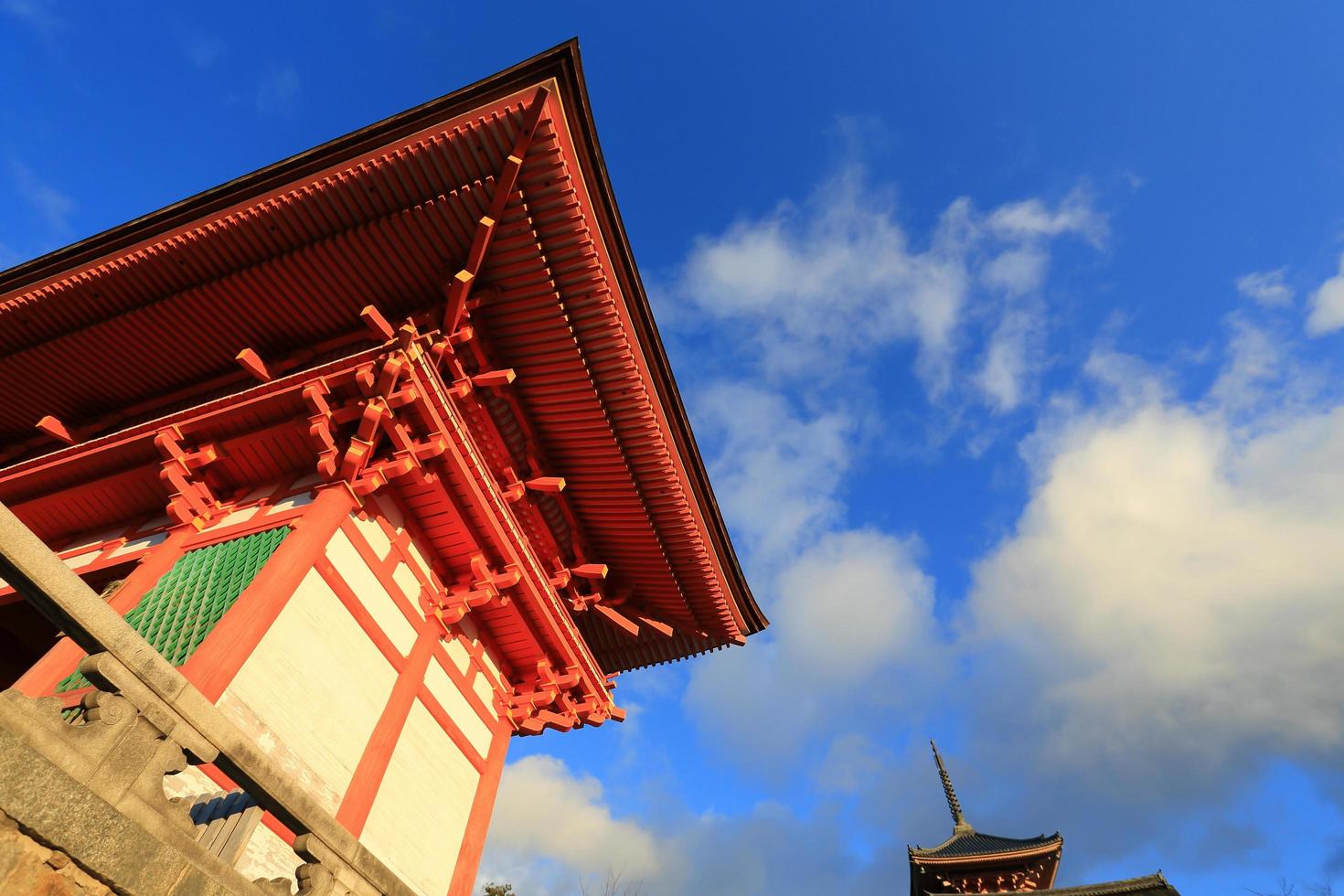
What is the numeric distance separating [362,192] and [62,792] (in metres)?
6.22

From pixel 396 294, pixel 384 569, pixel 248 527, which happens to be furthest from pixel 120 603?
pixel 396 294

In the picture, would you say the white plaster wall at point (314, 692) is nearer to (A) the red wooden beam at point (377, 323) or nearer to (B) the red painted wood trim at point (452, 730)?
(B) the red painted wood trim at point (452, 730)

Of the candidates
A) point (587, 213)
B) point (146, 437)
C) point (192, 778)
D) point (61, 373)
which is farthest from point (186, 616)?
point (587, 213)

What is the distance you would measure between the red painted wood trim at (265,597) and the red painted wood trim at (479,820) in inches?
163

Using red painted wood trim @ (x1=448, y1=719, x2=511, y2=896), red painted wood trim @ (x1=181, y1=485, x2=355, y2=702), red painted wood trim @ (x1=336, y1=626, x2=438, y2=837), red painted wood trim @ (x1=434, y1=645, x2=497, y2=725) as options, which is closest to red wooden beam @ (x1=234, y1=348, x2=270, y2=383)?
red painted wood trim @ (x1=181, y1=485, x2=355, y2=702)

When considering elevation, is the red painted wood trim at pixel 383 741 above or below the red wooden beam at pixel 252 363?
below

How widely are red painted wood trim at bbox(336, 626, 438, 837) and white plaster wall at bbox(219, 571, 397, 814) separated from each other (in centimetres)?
7

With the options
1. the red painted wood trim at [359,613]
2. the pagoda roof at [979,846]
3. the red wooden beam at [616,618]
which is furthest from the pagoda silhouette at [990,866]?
the red painted wood trim at [359,613]

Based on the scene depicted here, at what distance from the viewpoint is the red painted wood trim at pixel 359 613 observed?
709cm

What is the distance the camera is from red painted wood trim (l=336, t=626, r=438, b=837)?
262 inches

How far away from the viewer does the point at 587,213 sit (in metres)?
7.59

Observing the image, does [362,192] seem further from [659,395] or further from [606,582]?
[606,582]

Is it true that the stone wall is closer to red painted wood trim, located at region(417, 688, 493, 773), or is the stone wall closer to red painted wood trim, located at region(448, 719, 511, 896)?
red painted wood trim, located at region(417, 688, 493, 773)

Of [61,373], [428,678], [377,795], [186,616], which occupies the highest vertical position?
[61,373]
